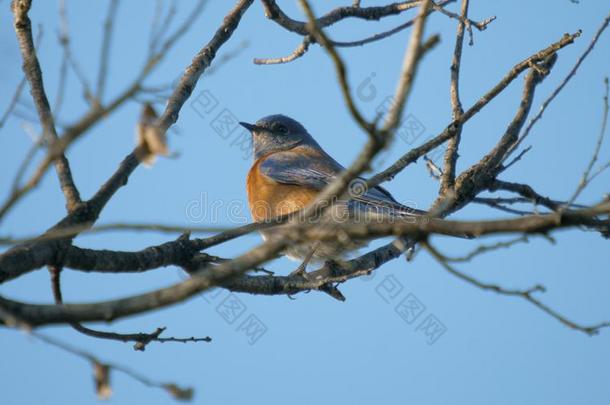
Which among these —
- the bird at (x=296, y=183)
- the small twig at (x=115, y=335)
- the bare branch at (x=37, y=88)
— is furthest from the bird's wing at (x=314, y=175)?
the bare branch at (x=37, y=88)

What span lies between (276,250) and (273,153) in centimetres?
719

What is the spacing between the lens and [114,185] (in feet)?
13.7

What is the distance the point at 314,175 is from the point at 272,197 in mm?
550

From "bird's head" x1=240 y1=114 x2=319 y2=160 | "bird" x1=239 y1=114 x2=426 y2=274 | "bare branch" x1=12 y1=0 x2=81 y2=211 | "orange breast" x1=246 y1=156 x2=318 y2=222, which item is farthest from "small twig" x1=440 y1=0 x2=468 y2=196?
"bird's head" x1=240 y1=114 x2=319 y2=160

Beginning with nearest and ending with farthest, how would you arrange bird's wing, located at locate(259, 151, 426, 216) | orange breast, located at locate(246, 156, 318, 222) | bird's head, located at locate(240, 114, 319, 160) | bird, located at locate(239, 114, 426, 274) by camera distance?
bird, located at locate(239, 114, 426, 274) < bird's wing, located at locate(259, 151, 426, 216) < orange breast, located at locate(246, 156, 318, 222) < bird's head, located at locate(240, 114, 319, 160)

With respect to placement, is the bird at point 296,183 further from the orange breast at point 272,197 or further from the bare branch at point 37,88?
the bare branch at point 37,88

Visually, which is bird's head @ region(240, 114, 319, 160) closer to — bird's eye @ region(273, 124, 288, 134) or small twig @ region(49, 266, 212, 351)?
bird's eye @ region(273, 124, 288, 134)

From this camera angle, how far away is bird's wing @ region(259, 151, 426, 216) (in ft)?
23.1

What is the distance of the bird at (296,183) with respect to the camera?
22.7 ft

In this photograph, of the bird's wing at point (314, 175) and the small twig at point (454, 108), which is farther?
the bird's wing at point (314, 175)

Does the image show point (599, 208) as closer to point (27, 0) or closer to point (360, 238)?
point (360, 238)

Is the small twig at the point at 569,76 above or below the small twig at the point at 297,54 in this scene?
below

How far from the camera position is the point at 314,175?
8.27 meters

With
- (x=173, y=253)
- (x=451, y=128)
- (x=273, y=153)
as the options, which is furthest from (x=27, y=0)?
(x=273, y=153)
